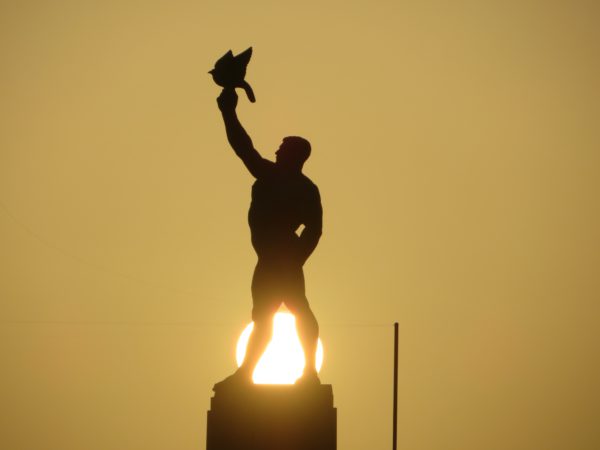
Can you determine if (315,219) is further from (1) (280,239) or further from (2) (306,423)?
(2) (306,423)

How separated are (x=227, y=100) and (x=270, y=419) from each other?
12.0 feet

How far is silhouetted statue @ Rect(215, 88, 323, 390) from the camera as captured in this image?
12.0 m

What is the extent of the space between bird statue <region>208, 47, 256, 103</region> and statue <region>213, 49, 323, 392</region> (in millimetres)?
19

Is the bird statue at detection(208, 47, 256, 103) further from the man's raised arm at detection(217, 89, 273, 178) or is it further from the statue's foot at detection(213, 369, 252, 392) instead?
the statue's foot at detection(213, 369, 252, 392)

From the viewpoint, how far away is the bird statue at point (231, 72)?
12.2 meters

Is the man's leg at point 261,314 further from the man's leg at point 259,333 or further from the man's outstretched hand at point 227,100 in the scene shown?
the man's outstretched hand at point 227,100

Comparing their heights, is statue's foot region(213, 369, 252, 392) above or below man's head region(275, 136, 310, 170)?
below

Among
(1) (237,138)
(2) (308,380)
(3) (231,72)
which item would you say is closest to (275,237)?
(1) (237,138)

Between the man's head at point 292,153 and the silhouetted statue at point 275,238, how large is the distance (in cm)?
19

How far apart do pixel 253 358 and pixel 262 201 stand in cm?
181

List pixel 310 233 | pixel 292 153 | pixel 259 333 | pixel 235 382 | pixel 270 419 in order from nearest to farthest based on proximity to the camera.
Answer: pixel 270 419 < pixel 235 382 < pixel 259 333 < pixel 310 233 < pixel 292 153

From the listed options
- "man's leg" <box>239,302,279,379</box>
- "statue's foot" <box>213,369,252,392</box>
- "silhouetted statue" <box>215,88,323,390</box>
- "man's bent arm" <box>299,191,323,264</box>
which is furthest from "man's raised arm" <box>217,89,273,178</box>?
"statue's foot" <box>213,369,252,392</box>

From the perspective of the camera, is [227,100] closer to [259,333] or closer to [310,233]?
[310,233]

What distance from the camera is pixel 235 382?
1178 centimetres
